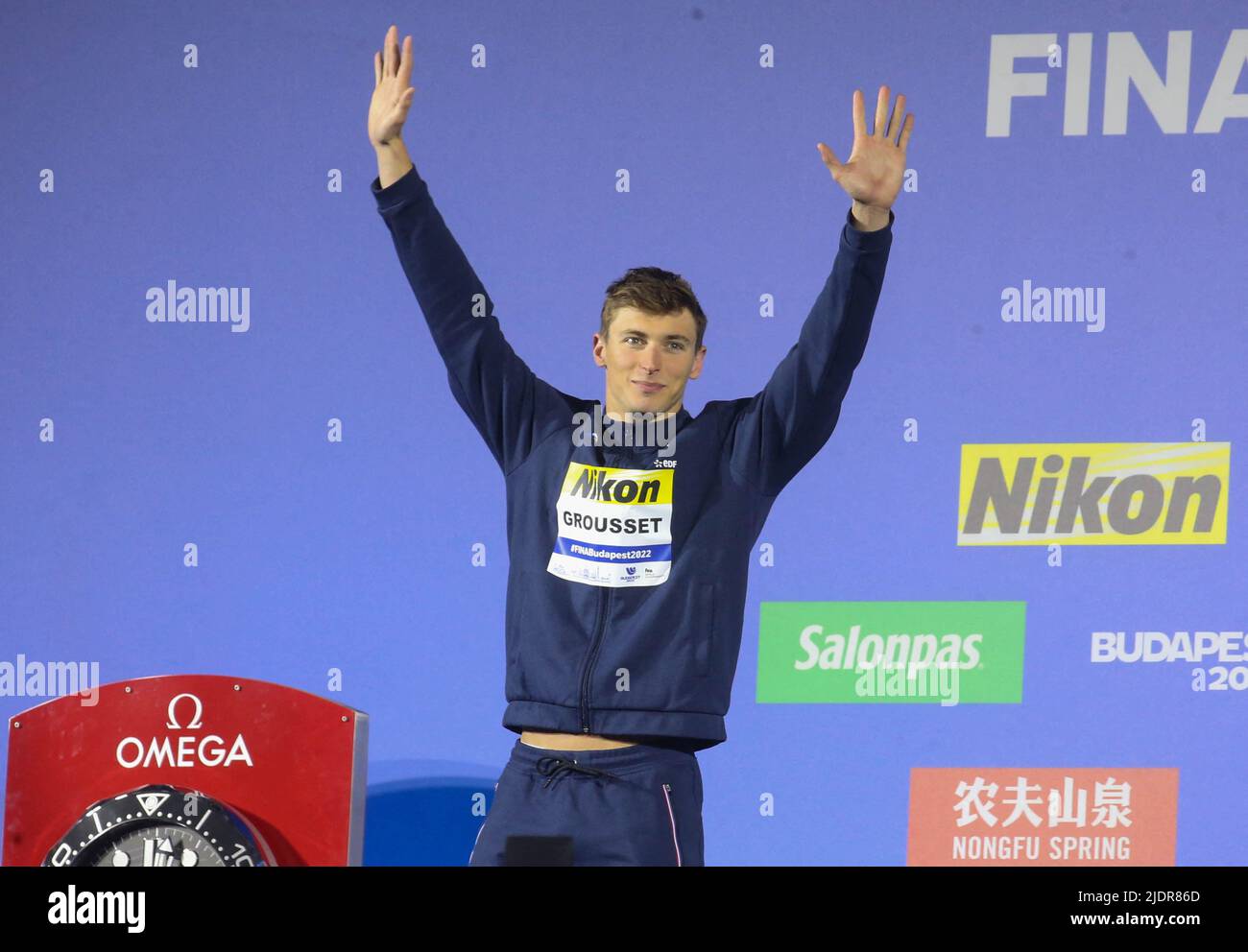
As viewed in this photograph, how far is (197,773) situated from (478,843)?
593 millimetres

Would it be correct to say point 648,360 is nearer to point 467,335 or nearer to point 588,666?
point 467,335

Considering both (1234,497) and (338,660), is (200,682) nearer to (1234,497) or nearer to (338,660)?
(338,660)

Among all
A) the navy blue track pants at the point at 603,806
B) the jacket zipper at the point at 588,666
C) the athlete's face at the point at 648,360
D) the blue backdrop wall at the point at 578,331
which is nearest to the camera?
the navy blue track pants at the point at 603,806

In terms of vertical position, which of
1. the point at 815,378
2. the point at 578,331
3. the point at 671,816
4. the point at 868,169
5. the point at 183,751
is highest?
the point at 868,169

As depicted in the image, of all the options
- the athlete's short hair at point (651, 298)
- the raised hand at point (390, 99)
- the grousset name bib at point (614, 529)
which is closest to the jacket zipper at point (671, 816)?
the grousset name bib at point (614, 529)

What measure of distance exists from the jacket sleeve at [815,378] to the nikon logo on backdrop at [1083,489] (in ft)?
2.21

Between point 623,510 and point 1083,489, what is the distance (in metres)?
1.13

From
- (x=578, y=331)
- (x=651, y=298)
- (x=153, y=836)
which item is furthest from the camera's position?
(x=578, y=331)

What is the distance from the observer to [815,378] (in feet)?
7.90

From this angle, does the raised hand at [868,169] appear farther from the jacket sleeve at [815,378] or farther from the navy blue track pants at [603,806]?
the navy blue track pants at [603,806]

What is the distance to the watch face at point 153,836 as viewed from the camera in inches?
73.6

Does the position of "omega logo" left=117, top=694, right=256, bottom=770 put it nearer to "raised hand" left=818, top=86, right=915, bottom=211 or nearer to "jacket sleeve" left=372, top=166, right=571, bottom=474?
"jacket sleeve" left=372, top=166, right=571, bottom=474

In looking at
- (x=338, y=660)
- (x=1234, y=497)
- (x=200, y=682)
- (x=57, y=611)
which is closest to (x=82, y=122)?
(x=57, y=611)

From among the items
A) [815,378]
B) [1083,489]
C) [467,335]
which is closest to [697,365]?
[815,378]
